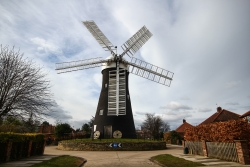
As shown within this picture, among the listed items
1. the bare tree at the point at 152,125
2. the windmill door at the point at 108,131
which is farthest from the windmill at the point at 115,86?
the bare tree at the point at 152,125

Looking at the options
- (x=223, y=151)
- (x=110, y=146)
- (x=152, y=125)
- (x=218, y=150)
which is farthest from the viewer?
(x=152, y=125)

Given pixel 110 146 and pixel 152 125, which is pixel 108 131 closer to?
pixel 110 146

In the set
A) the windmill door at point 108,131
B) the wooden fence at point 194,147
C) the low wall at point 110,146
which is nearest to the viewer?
the wooden fence at point 194,147

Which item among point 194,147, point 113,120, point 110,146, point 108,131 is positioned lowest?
point 110,146

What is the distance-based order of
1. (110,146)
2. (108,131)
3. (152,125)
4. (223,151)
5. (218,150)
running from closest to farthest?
(223,151) < (218,150) < (110,146) < (108,131) < (152,125)

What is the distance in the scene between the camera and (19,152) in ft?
41.8

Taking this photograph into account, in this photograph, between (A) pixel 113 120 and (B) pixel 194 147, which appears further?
(A) pixel 113 120

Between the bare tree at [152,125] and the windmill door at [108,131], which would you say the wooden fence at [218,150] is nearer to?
the windmill door at [108,131]

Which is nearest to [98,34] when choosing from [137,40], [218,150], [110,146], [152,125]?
[137,40]

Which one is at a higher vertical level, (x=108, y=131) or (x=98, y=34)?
(x=98, y=34)

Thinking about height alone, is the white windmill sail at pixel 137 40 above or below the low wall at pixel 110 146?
above

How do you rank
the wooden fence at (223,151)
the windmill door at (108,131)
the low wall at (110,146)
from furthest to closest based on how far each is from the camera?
the windmill door at (108,131) < the low wall at (110,146) < the wooden fence at (223,151)

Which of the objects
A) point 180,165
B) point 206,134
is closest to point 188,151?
point 206,134

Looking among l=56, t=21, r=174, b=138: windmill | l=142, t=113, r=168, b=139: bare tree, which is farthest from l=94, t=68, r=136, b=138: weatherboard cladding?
l=142, t=113, r=168, b=139: bare tree
